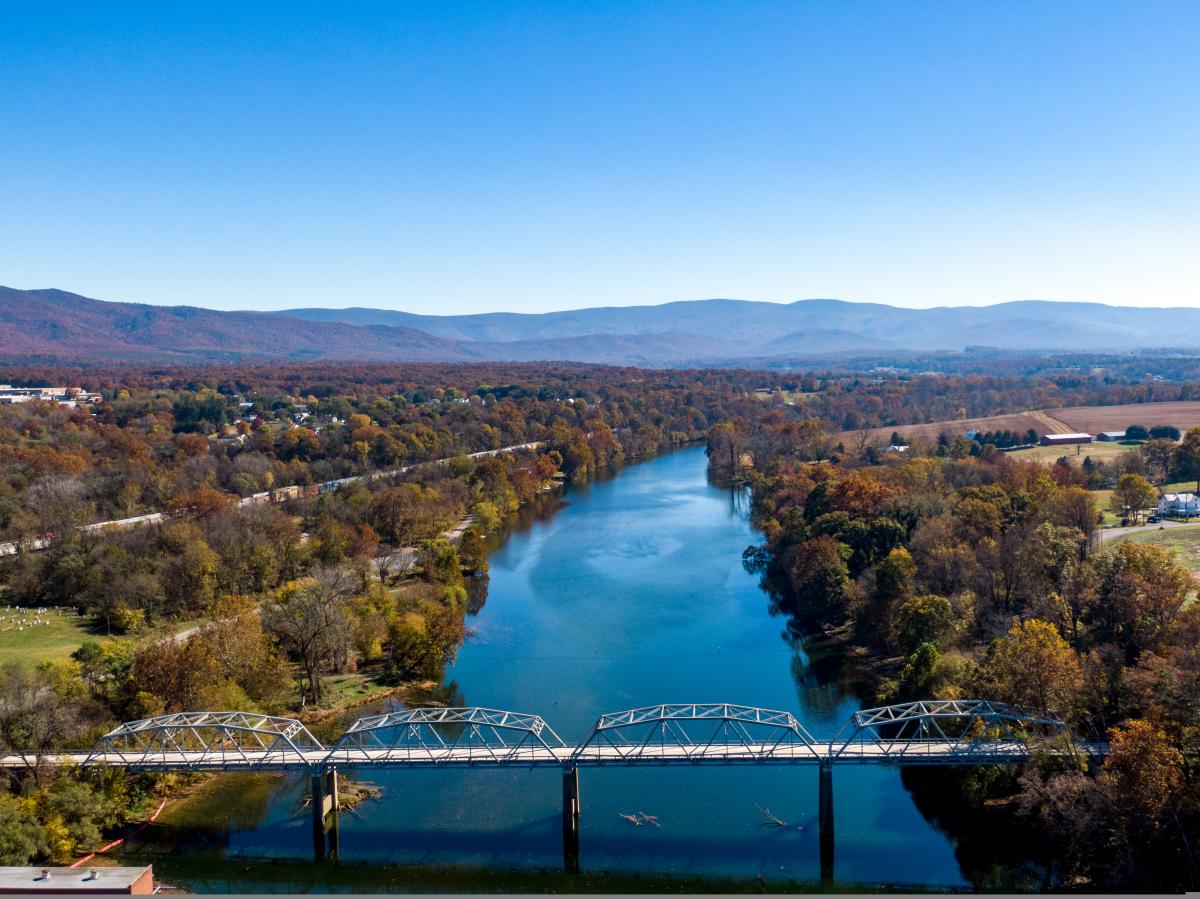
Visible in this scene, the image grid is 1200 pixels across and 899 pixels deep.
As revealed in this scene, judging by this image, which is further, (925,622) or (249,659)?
(925,622)

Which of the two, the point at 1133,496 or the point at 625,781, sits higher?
the point at 1133,496

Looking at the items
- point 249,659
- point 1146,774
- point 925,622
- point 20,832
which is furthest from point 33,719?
point 925,622

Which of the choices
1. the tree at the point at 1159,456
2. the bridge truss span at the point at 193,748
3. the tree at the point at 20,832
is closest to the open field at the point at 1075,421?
the tree at the point at 1159,456

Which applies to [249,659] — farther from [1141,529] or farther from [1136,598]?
[1141,529]

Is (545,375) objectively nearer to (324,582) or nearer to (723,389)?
(723,389)

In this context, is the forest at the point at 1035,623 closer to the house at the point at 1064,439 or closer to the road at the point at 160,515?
the house at the point at 1064,439

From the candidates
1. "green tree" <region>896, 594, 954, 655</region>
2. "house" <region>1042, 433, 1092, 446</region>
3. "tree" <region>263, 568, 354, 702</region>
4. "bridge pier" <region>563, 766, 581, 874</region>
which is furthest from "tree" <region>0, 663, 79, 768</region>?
"house" <region>1042, 433, 1092, 446</region>

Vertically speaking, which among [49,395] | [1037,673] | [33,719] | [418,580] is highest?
[49,395]

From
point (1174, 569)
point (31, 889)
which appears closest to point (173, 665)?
point (31, 889)
